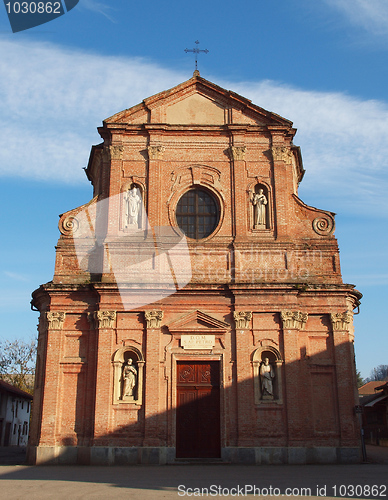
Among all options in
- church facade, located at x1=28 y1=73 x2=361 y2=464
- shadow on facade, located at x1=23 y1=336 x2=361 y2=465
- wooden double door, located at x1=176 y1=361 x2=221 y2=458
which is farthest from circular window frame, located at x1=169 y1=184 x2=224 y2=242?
wooden double door, located at x1=176 y1=361 x2=221 y2=458

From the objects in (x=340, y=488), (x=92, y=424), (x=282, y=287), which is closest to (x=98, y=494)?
(x=340, y=488)

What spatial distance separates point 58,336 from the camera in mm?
18000

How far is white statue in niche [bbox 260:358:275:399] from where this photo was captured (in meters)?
17.3

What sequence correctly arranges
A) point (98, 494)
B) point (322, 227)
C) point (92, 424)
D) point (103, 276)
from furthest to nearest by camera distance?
point (322, 227) < point (103, 276) < point (92, 424) < point (98, 494)

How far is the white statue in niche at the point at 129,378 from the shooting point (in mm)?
17266

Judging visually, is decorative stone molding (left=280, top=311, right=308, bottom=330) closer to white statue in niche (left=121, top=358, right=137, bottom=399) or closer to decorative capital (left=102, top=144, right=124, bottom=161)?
white statue in niche (left=121, top=358, right=137, bottom=399)

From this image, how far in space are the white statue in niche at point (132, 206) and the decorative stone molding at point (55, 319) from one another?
12.5 feet

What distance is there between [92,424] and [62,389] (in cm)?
156

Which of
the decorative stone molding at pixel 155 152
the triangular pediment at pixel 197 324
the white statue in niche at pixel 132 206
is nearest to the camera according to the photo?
the triangular pediment at pixel 197 324

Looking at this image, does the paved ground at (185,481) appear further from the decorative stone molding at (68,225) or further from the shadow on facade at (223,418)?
the decorative stone molding at (68,225)

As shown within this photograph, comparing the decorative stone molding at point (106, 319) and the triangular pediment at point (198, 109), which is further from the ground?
the triangular pediment at point (198, 109)

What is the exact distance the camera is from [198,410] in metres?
17.4

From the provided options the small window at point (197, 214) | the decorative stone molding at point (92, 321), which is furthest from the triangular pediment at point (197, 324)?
the small window at point (197, 214)

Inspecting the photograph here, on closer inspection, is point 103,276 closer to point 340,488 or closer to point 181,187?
point 181,187
